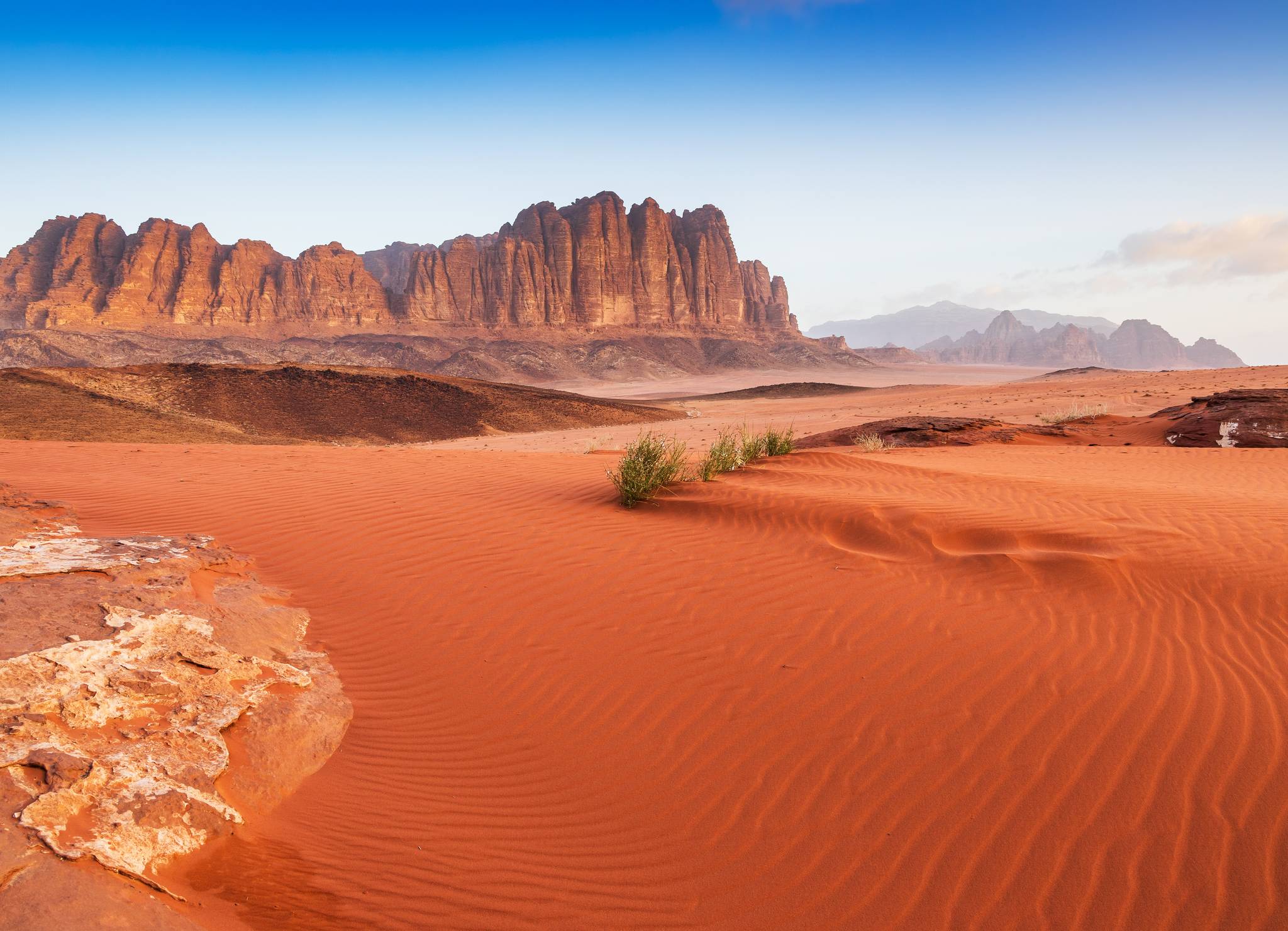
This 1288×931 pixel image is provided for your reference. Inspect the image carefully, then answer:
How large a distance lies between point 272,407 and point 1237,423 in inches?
1394

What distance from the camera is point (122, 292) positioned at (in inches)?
3745

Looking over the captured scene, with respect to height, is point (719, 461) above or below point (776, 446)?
below

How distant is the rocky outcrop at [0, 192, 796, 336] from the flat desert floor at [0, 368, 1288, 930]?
356 ft

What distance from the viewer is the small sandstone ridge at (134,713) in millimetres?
2498

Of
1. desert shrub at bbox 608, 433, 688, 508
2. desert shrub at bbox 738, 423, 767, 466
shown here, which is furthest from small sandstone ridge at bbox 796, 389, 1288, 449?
desert shrub at bbox 608, 433, 688, 508

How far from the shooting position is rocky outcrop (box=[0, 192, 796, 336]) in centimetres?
9756

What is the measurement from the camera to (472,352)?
101 meters

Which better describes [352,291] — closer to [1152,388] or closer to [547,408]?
[547,408]

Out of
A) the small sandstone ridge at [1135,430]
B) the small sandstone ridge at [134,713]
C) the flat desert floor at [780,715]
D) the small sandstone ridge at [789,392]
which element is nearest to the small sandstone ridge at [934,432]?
the small sandstone ridge at [1135,430]

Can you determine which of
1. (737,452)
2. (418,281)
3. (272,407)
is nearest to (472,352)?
(418,281)

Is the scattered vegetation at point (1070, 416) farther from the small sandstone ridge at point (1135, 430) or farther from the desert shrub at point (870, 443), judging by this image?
the desert shrub at point (870, 443)

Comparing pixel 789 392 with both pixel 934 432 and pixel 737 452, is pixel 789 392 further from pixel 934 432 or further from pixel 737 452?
pixel 737 452

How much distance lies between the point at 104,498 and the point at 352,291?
111 metres

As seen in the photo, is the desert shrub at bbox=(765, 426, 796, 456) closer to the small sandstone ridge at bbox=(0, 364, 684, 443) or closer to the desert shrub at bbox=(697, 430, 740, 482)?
the desert shrub at bbox=(697, 430, 740, 482)
